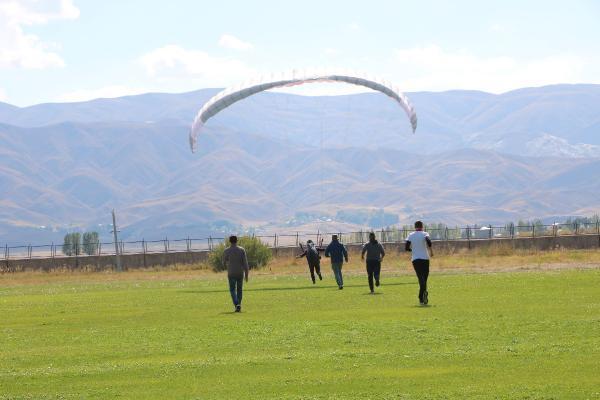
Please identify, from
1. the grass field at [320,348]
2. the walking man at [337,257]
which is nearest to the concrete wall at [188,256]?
the walking man at [337,257]

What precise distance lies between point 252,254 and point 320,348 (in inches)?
1635

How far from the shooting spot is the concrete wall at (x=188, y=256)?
68750mm

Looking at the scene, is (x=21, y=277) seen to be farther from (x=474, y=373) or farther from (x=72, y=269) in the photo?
(x=474, y=373)

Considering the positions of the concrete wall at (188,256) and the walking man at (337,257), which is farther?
the concrete wall at (188,256)

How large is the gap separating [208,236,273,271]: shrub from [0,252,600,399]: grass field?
28.7 m

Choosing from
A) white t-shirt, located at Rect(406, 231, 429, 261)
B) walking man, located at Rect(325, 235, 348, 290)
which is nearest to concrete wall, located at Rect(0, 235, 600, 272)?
walking man, located at Rect(325, 235, 348, 290)

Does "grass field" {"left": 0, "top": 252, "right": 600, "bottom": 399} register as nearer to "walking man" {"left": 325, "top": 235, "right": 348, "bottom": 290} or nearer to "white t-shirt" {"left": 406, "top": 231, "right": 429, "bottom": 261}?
"white t-shirt" {"left": 406, "top": 231, "right": 429, "bottom": 261}

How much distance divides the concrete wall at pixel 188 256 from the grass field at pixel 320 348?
133ft

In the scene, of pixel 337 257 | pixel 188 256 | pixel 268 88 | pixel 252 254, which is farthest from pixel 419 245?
pixel 188 256

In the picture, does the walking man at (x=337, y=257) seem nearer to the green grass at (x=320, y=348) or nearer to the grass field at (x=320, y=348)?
the grass field at (x=320, y=348)

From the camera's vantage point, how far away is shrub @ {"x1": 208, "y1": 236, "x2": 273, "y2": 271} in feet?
190

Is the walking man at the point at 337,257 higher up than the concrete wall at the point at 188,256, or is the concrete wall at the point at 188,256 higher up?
the concrete wall at the point at 188,256

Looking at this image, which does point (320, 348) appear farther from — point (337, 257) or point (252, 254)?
point (252, 254)

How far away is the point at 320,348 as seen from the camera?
55.5ft
